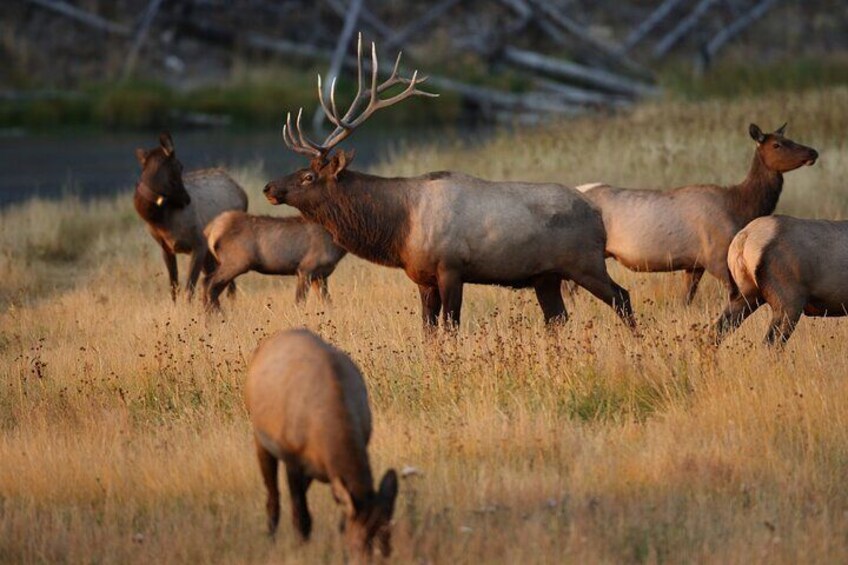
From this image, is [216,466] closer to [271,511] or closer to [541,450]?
[271,511]

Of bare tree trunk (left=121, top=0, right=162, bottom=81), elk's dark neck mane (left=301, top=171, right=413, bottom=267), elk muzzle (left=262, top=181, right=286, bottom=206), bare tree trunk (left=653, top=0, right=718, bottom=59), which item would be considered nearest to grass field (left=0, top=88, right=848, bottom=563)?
elk's dark neck mane (left=301, top=171, right=413, bottom=267)

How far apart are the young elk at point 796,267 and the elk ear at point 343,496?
4.39m

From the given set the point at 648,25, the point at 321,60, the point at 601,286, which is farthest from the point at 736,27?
the point at 601,286

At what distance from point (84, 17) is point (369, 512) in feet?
90.8

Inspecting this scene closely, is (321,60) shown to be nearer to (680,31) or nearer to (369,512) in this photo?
(680,31)

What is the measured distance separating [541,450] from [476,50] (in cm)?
2436

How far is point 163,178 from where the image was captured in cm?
1375

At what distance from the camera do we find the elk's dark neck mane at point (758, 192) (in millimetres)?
12305

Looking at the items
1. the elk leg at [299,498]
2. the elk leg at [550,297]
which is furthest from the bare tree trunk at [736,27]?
the elk leg at [299,498]

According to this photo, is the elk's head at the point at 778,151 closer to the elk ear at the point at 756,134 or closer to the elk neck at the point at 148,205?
the elk ear at the point at 756,134

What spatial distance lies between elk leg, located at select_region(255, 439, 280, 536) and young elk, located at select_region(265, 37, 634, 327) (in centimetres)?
364

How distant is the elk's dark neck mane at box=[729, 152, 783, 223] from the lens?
12305 millimetres

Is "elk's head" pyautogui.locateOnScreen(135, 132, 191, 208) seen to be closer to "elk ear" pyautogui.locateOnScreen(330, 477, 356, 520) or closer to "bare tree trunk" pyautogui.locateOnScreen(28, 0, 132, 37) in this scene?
"elk ear" pyautogui.locateOnScreen(330, 477, 356, 520)

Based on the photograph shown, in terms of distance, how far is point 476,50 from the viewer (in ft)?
104
